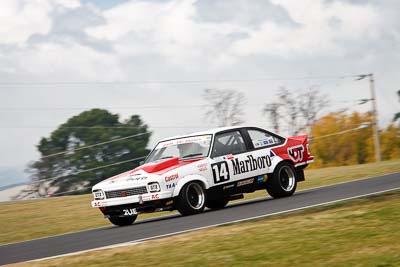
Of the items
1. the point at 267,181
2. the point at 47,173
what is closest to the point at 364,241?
the point at 267,181

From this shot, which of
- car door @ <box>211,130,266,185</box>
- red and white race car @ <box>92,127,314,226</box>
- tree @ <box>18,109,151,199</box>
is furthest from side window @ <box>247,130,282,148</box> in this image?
tree @ <box>18,109,151,199</box>

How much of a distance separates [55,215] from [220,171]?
694 cm

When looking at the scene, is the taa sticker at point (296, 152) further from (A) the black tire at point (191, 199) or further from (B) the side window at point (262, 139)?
(A) the black tire at point (191, 199)

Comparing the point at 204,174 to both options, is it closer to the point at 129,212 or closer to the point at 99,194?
the point at 129,212

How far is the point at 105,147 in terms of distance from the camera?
212ft

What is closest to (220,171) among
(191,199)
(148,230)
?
(191,199)

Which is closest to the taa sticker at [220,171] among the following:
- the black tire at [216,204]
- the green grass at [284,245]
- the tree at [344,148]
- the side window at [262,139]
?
the black tire at [216,204]

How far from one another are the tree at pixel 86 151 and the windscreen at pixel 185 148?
115 feet

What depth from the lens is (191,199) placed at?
571 inches

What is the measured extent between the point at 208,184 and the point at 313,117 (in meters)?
66.3

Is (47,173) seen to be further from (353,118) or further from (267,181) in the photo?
(267,181)

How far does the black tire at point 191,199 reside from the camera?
14.2 meters

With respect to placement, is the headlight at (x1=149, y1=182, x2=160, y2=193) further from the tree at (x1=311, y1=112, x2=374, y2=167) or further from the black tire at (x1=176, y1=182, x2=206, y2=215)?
the tree at (x1=311, y1=112, x2=374, y2=167)

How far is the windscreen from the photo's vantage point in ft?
49.6
